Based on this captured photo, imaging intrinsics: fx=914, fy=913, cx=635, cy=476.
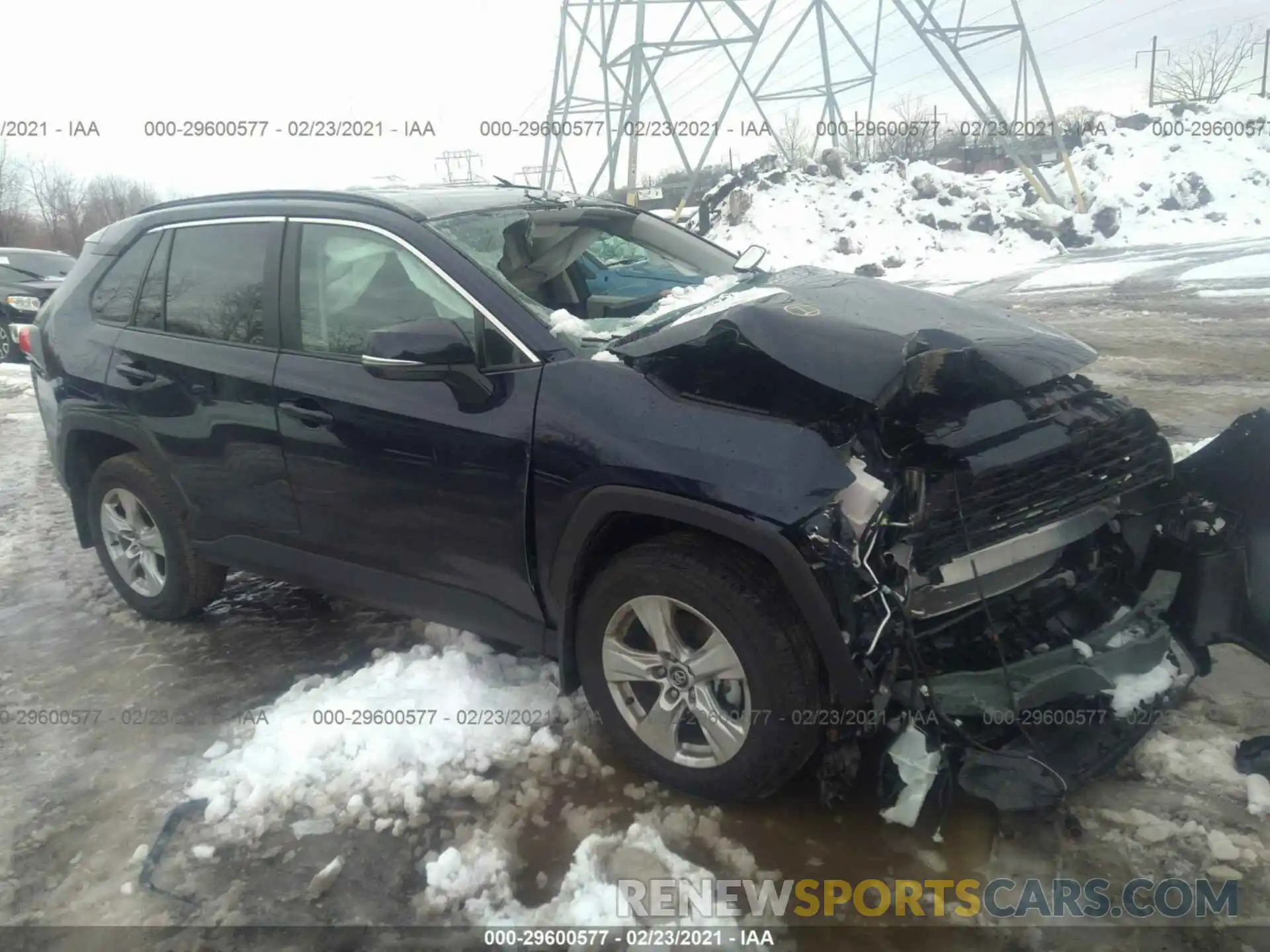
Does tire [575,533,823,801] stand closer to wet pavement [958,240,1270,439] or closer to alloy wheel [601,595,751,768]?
alloy wheel [601,595,751,768]

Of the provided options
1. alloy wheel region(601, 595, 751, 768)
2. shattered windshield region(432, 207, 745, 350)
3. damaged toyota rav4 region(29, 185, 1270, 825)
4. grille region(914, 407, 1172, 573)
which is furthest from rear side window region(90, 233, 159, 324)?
grille region(914, 407, 1172, 573)

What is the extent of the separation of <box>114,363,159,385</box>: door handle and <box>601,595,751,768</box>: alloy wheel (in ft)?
8.22

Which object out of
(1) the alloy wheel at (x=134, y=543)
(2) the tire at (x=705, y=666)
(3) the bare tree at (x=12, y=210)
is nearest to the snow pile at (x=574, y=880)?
(2) the tire at (x=705, y=666)

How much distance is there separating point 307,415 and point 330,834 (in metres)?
1.51

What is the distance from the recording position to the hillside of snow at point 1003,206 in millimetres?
18781

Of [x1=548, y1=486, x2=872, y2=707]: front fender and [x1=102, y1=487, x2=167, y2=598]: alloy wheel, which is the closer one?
[x1=548, y1=486, x2=872, y2=707]: front fender

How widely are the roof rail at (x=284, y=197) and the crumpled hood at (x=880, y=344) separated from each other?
3.98 feet

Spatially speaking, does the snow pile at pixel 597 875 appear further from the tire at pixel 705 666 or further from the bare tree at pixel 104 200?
the bare tree at pixel 104 200

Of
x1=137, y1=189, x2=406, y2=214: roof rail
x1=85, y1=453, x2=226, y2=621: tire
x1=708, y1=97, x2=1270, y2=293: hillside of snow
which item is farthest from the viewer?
x1=708, y1=97, x2=1270, y2=293: hillside of snow

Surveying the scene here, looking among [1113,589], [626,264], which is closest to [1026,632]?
[1113,589]

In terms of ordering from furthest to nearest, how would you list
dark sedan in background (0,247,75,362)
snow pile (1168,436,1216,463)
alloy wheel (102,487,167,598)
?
dark sedan in background (0,247,75,362)
snow pile (1168,436,1216,463)
alloy wheel (102,487,167,598)

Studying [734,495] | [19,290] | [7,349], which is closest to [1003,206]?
[19,290]

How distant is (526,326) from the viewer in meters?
3.12

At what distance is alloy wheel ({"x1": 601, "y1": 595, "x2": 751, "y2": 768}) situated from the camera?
108 inches
